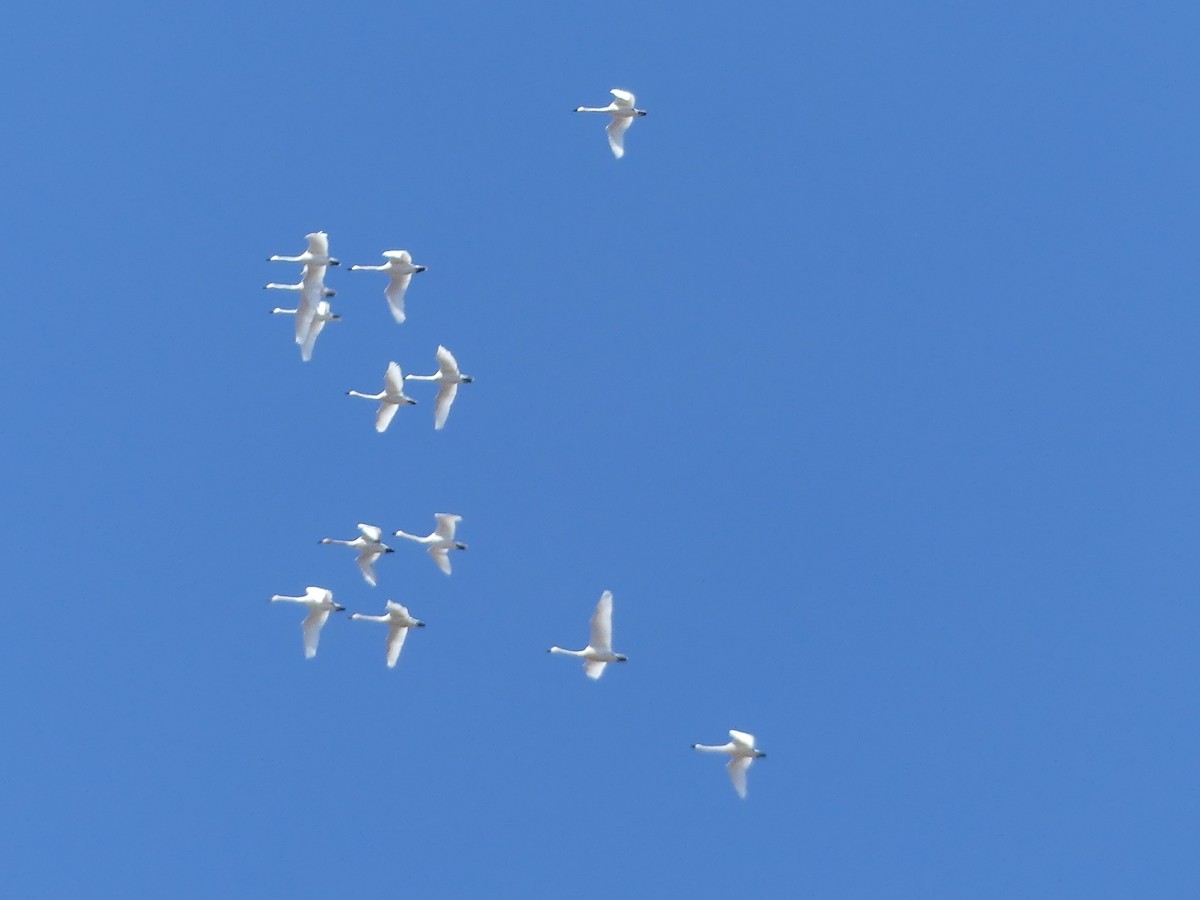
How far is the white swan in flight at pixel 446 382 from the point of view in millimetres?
79688

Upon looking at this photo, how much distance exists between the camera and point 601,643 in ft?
247

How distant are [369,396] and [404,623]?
8428mm

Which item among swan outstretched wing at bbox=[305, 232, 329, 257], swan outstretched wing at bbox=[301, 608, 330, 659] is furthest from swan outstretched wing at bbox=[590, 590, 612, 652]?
swan outstretched wing at bbox=[305, 232, 329, 257]

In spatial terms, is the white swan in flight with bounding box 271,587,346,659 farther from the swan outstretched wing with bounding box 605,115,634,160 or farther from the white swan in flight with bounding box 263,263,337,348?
the swan outstretched wing with bounding box 605,115,634,160

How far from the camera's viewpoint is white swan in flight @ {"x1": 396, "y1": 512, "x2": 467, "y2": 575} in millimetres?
79250

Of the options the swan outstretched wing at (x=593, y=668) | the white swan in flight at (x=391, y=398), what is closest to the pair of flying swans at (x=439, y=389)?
the white swan in flight at (x=391, y=398)

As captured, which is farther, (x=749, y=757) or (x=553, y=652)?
(x=553, y=652)

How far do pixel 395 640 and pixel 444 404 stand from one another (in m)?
7.64

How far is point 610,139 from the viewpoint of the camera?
3098 inches

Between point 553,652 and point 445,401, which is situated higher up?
point 445,401

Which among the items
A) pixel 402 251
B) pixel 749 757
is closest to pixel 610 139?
pixel 402 251

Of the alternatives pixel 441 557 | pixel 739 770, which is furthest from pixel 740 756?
pixel 441 557

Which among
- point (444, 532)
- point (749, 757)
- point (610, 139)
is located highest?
point (610, 139)

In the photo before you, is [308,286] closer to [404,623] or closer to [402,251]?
[402,251]
